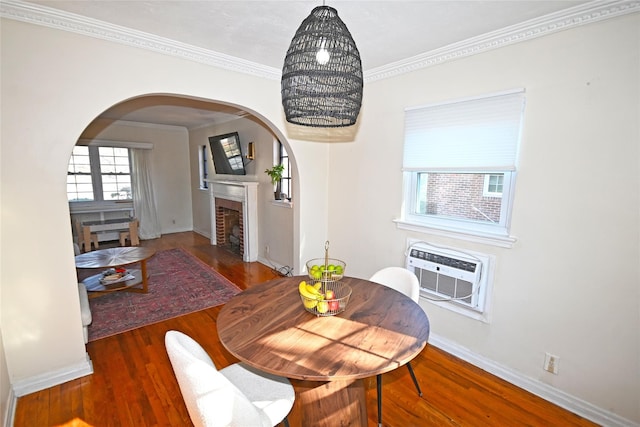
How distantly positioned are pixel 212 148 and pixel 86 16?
3.93 metres

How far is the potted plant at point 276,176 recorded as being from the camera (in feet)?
13.8

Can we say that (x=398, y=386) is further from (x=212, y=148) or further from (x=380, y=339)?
(x=212, y=148)

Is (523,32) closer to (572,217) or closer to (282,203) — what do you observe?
(572,217)

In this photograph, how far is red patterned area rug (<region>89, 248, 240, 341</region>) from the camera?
9.73 ft

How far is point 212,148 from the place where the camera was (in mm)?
5812

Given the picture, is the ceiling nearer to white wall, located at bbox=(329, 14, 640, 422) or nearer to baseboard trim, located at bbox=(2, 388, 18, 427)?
white wall, located at bbox=(329, 14, 640, 422)

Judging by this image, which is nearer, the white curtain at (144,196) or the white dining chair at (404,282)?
the white dining chair at (404,282)

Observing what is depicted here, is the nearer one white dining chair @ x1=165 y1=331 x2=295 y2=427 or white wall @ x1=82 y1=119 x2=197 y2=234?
white dining chair @ x1=165 y1=331 x2=295 y2=427

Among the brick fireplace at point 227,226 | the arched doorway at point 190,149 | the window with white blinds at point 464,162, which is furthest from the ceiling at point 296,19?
the brick fireplace at point 227,226

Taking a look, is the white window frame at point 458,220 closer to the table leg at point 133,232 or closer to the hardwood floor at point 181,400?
the hardwood floor at point 181,400

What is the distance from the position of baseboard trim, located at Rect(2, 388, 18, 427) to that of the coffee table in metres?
1.47

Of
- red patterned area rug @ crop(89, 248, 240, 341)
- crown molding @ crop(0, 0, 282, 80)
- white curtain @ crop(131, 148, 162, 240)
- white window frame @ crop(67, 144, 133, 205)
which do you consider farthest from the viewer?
white curtain @ crop(131, 148, 162, 240)

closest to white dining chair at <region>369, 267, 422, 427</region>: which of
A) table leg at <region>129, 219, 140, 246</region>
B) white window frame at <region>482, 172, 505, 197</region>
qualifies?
white window frame at <region>482, 172, 505, 197</region>

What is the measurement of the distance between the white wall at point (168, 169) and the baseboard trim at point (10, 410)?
5204 millimetres
